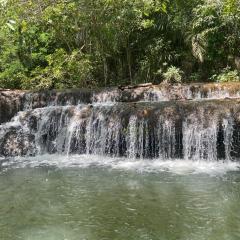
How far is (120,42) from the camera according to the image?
17828 millimetres

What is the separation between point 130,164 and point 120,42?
327 inches

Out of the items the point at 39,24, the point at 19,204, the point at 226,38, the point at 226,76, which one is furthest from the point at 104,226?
the point at 39,24

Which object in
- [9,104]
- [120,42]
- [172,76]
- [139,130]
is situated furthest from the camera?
[120,42]

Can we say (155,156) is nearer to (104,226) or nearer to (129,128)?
(129,128)

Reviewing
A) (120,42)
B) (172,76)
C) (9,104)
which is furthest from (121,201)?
(120,42)

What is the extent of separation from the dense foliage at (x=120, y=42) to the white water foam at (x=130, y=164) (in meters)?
5.64

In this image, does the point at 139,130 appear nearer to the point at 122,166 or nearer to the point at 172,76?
the point at 122,166

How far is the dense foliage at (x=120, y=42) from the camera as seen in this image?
53.8 feet

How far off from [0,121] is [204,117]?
23.6 ft

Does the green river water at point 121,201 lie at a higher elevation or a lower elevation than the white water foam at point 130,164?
lower

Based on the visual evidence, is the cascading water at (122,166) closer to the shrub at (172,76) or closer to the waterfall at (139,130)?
the waterfall at (139,130)

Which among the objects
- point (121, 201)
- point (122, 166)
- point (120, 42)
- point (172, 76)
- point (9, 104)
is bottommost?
point (121, 201)

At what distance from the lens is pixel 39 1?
16.8 meters

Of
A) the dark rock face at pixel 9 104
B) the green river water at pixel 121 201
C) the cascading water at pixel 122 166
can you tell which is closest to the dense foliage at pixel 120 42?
the dark rock face at pixel 9 104
